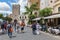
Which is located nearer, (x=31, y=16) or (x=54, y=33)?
(x=54, y=33)

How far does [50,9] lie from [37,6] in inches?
1274

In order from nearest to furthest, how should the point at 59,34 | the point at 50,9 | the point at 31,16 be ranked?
the point at 59,34 → the point at 50,9 → the point at 31,16

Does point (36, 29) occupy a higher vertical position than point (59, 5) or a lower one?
lower

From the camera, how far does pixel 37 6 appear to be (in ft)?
292

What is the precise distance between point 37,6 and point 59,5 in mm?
36740

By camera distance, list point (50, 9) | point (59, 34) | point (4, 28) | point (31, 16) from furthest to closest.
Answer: point (31, 16)
point (50, 9)
point (4, 28)
point (59, 34)

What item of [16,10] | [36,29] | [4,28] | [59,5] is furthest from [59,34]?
[16,10]

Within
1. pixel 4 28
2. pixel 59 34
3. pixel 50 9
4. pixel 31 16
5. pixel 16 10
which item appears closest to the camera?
pixel 59 34

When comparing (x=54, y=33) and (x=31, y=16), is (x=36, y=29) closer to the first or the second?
(x=54, y=33)

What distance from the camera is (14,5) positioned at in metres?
162

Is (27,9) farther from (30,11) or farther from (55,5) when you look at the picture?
(55,5)

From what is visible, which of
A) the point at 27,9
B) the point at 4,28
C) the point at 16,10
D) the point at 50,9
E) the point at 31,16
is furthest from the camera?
the point at 16,10

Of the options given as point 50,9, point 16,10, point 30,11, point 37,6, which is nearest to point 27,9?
point 30,11

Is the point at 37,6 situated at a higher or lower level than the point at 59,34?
higher
